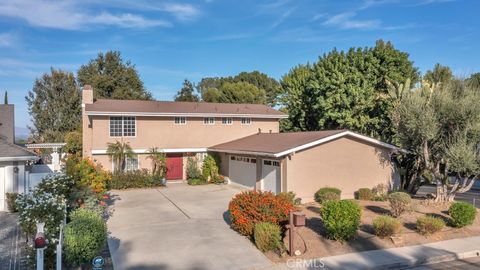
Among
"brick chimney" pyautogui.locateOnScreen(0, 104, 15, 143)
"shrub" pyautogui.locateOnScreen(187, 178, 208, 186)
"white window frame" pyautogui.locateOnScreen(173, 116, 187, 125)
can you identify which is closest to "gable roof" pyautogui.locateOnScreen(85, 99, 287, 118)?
"white window frame" pyautogui.locateOnScreen(173, 116, 187, 125)

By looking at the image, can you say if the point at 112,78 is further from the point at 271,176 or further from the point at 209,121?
the point at 271,176

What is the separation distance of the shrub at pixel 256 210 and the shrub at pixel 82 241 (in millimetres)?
4229

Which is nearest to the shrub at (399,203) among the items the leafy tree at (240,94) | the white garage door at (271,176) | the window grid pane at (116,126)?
the white garage door at (271,176)

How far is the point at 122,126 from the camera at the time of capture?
78.6 ft

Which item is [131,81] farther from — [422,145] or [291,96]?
[422,145]

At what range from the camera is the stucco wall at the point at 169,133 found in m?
23.4

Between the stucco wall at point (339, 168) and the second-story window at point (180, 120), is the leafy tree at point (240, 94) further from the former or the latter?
the stucco wall at point (339, 168)

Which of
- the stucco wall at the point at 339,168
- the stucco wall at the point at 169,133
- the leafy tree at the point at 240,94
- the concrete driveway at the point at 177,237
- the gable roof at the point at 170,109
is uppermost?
the leafy tree at the point at 240,94

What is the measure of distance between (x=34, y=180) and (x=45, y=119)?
29.5m

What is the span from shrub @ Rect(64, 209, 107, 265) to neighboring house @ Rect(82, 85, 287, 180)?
14399 mm

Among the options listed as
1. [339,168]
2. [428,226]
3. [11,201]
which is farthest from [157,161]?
[428,226]

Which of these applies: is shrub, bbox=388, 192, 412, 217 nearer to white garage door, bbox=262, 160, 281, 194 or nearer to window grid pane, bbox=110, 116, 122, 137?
white garage door, bbox=262, 160, 281, 194

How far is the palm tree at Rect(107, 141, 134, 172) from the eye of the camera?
23016mm

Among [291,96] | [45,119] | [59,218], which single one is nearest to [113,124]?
[59,218]
